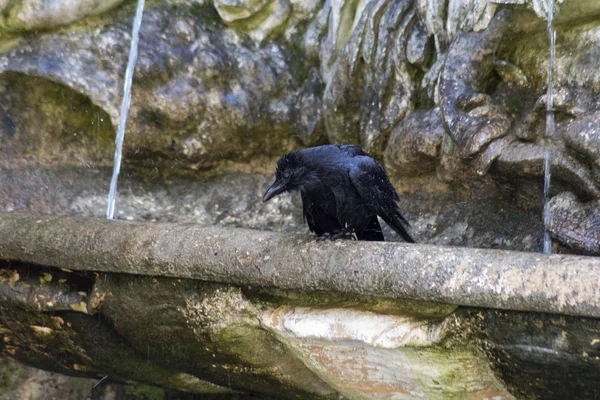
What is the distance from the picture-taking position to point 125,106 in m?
3.96

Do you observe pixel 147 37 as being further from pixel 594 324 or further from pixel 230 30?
pixel 594 324

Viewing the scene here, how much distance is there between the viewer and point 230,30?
4195 mm

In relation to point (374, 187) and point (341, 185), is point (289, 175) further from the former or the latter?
point (374, 187)

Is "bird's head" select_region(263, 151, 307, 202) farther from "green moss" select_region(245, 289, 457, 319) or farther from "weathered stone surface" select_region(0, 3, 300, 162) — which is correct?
"weathered stone surface" select_region(0, 3, 300, 162)

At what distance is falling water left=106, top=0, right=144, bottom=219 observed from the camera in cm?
396

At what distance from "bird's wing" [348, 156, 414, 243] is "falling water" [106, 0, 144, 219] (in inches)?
56.9

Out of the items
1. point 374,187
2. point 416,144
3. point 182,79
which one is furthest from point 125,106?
point 374,187

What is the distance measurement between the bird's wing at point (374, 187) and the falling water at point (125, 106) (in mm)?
1447

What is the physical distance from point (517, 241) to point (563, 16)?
0.81 m

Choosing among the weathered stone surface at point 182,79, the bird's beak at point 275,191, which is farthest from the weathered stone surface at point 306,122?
the bird's beak at point 275,191

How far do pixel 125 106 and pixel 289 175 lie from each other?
1318 millimetres

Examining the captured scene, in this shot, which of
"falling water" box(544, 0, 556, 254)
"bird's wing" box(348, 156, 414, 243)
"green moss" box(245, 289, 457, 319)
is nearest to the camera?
"green moss" box(245, 289, 457, 319)

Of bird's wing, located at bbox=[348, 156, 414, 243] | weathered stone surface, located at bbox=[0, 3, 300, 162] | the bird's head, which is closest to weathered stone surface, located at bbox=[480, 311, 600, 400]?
bird's wing, located at bbox=[348, 156, 414, 243]

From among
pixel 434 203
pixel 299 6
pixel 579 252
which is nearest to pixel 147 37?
pixel 299 6
